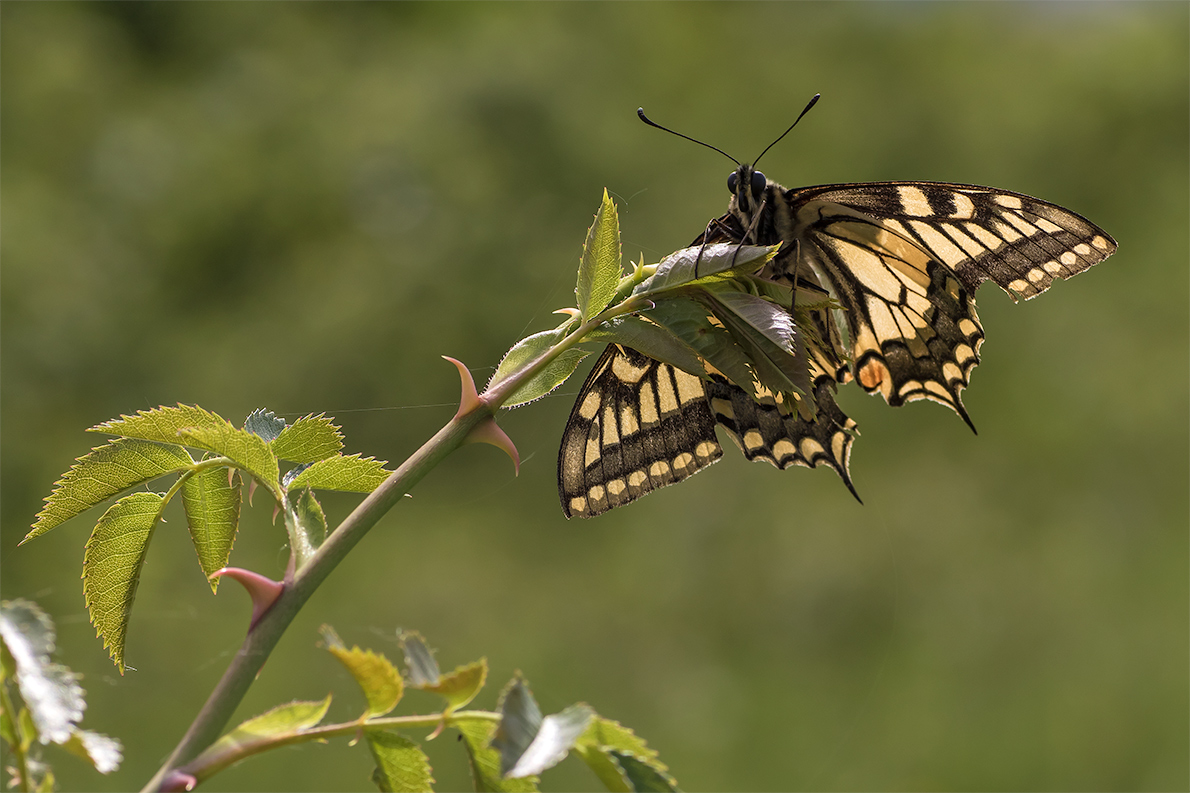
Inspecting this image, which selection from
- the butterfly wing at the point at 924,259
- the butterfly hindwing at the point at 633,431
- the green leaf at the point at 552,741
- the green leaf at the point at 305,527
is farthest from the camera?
the butterfly wing at the point at 924,259

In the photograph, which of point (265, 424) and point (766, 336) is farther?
point (265, 424)

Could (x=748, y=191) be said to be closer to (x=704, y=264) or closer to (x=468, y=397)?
(x=704, y=264)

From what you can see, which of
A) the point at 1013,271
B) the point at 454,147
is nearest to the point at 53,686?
the point at 1013,271

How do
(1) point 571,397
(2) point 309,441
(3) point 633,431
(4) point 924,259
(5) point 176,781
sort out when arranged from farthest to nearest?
(1) point 571,397
(4) point 924,259
(3) point 633,431
(2) point 309,441
(5) point 176,781

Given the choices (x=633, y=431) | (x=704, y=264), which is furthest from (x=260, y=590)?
(x=633, y=431)

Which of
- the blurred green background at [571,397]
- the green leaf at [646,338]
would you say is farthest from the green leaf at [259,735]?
the blurred green background at [571,397]

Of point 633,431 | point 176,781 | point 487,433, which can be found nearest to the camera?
point 176,781

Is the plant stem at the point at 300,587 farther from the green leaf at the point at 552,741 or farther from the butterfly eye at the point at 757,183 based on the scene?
the butterfly eye at the point at 757,183
